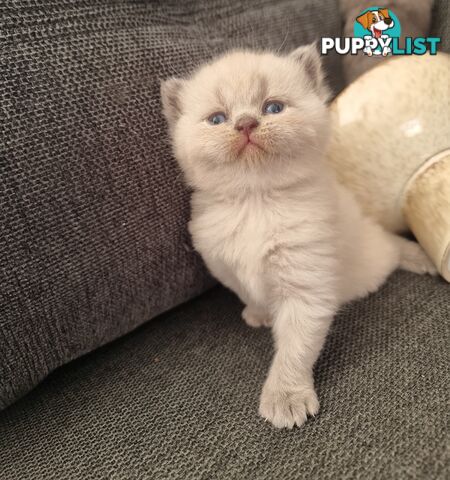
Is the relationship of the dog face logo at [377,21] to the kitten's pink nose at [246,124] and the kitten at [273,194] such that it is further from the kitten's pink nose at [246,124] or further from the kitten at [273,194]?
the kitten's pink nose at [246,124]

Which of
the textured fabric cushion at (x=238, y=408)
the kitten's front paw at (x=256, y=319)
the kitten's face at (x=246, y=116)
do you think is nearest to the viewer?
the textured fabric cushion at (x=238, y=408)

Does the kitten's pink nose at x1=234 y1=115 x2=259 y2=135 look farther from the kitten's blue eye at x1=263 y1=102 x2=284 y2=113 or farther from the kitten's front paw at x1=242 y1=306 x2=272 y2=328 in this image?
the kitten's front paw at x1=242 y1=306 x2=272 y2=328

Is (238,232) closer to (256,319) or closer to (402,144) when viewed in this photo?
(256,319)

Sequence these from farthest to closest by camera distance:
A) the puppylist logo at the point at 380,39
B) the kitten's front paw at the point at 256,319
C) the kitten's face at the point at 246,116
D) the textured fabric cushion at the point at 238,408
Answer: the puppylist logo at the point at 380,39, the kitten's front paw at the point at 256,319, the kitten's face at the point at 246,116, the textured fabric cushion at the point at 238,408

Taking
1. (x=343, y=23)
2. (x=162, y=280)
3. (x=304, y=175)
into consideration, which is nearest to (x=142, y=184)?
(x=162, y=280)

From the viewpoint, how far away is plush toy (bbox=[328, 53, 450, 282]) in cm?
99

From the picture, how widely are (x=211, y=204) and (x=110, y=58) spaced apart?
0.36 m

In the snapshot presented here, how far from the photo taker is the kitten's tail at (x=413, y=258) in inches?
40.3

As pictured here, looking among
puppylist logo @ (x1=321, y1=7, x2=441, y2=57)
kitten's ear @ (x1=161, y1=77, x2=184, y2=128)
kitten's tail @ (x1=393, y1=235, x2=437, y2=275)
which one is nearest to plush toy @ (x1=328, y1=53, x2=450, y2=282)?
kitten's tail @ (x1=393, y1=235, x2=437, y2=275)

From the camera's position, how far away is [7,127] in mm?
702

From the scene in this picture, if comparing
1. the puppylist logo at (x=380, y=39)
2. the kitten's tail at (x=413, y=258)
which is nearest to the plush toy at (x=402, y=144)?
the kitten's tail at (x=413, y=258)

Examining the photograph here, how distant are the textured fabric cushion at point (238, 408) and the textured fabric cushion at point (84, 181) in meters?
0.08

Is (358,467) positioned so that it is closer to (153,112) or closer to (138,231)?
(138,231)

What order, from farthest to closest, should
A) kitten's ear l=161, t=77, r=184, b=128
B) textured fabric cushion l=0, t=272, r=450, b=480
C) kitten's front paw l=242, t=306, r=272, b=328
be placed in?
1. kitten's front paw l=242, t=306, r=272, b=328
2. kitten's ear l=161, t=77, r=184, b=128
3. textured fabric cushion l=0, t=272, r=450, b=480
